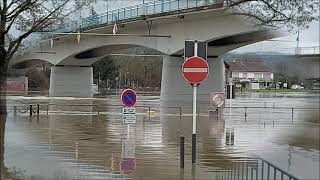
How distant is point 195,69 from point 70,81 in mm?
64694

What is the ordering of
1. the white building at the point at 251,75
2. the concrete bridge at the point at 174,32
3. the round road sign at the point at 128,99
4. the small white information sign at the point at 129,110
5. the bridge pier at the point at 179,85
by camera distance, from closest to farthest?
the small white information sign at the point at 129,110 < the round road sign at the point at 128,99 < the concrete bridge at the point at 174,32 < the bridge pier at the point at 179,85 < the white building at the point at 251,75

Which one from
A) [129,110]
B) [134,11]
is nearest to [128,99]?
[129,110]

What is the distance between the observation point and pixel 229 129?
74.2ft

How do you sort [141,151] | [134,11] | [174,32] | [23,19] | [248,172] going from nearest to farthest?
[248,172] → [141,151] → [23,19] → [174,32] → [134,11]

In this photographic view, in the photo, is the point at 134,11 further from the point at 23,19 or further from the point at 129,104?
the point at 129,104

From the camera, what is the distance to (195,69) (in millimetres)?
11969

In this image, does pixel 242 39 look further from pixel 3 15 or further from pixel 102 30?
pixel 3 15

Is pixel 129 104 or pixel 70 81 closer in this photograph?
pixel 129 104

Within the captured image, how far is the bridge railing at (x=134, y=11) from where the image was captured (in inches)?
1650

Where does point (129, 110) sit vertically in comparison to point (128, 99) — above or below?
below

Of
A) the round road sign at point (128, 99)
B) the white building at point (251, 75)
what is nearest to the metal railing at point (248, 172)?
the round road sign at point (128, 99)

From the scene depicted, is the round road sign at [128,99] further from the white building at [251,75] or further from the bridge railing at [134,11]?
the white building at [251,75]

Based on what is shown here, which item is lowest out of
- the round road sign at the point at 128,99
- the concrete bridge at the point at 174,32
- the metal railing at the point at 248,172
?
the metal railing at the point at 248,172

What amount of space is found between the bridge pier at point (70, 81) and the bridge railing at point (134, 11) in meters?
20.2
